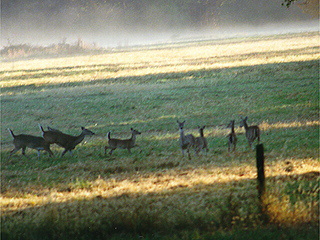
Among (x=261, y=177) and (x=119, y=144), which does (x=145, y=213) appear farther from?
(x=119, y=144)

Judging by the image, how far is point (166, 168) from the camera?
14516 millimetres

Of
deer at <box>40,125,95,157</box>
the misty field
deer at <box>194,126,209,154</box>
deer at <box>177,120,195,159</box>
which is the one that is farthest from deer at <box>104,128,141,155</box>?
deer at <box>194,126,209,154</box>

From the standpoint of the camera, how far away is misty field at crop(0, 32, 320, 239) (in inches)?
379

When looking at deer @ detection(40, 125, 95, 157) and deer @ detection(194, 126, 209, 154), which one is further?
deer @ detection(40, 125, 95, 157)

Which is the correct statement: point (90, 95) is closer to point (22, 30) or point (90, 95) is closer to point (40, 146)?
point (40, 146)

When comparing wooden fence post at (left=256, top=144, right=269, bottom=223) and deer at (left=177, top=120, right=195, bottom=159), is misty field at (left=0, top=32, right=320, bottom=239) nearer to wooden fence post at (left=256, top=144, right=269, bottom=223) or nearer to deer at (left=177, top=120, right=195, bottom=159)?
wooden fence post at (left=256, top=144, right=269, bottom=223)

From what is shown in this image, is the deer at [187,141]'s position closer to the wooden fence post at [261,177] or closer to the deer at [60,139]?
the deer at [60,139]

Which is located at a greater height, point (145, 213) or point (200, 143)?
point (200, 143)

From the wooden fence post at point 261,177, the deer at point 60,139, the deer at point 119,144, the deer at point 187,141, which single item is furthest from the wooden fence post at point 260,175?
the deer at point 60,139

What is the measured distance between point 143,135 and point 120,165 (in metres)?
5.32

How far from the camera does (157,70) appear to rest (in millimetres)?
44531

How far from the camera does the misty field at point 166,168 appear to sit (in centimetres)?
962

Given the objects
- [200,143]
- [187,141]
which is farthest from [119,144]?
[200,143]

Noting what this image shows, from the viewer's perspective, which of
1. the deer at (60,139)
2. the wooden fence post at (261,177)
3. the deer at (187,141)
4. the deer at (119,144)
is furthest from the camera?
the deer at (60,139)
